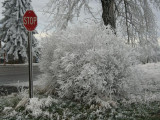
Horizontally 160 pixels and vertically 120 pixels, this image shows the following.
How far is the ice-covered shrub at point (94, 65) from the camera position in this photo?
199 inches

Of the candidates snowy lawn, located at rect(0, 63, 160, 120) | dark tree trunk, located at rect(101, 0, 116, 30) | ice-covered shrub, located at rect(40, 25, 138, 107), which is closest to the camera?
snowy lawn, located at rect(0, 63, 160, 120)

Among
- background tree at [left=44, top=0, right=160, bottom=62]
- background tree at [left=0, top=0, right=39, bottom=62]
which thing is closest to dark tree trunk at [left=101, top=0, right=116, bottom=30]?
background tree at [left=44, top=0, right=160, bottom=62]

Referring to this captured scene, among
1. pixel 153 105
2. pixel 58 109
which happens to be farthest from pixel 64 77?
pixel 153 105

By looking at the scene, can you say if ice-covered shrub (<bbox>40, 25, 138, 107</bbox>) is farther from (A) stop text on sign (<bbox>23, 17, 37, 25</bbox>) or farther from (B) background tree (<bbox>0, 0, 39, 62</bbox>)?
(B) background tree (<bbox>0, 0, 39, 62</bbox>)

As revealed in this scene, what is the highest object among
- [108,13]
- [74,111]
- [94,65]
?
[108,13]

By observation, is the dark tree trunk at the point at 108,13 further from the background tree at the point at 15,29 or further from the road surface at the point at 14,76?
the background tree at the point at 15,29

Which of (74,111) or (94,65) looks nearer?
(74,111)

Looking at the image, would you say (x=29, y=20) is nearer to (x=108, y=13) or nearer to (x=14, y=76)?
(x=108, y=13)

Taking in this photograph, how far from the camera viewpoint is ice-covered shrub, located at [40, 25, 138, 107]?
5051mm

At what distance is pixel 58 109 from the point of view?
4.95 m

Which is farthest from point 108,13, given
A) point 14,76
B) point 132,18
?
point 14,76

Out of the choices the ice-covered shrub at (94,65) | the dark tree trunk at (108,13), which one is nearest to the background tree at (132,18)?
the dark tree trunk at (108,13)

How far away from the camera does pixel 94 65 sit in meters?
5.08

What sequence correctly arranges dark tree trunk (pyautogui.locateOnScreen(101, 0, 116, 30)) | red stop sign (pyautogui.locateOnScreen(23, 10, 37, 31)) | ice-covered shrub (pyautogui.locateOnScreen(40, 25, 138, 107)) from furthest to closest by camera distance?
dark tree trunk (pyautogui.locateOnScreen(101, 0, 116, 30))
red stop sign (pyautogui.locateOnScreen(23, 10, 37, 31))
ice-covered shrub (pyautogui.locateOnScreen(40, 25, 138, 107))
